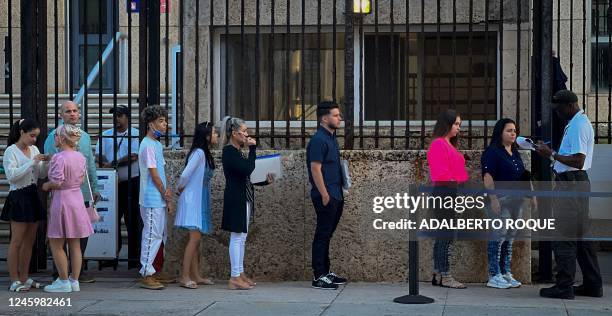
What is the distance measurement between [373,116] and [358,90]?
0.36 meters

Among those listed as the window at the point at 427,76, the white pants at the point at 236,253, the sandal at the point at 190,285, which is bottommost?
the sandal at the point at 190,285

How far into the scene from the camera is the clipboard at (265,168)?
10.7 metres

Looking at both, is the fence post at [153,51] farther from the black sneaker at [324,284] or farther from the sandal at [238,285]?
the black sneaker at [324,284]

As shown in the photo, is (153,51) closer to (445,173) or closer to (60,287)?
(60,287)

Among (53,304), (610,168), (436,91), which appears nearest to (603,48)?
(610,168)

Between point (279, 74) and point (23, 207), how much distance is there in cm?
310

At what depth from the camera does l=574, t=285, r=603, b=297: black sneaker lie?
393 inches

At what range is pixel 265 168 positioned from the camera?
10750 mm

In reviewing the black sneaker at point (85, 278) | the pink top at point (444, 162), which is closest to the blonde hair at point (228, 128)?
the pink top at point (444, 162)

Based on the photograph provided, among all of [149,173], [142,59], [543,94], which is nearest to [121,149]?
[142,59]

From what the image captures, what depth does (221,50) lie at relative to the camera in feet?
39.3

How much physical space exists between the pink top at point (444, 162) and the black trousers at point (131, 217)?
3.21 m

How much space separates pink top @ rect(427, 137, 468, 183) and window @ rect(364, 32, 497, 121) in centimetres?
86

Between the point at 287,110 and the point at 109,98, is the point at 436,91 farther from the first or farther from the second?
the point at 109,98
